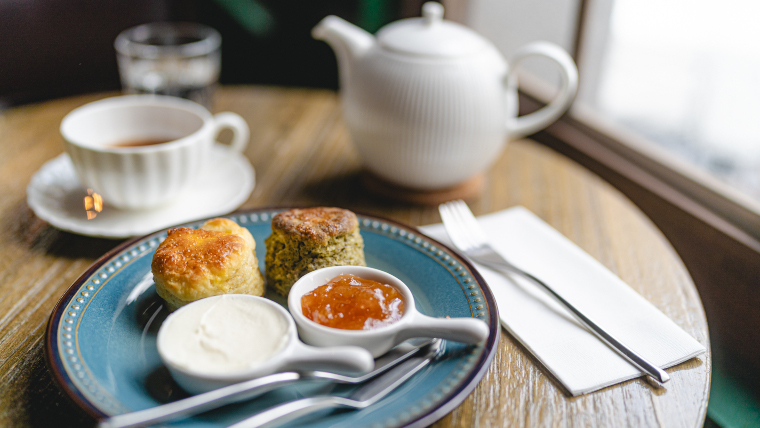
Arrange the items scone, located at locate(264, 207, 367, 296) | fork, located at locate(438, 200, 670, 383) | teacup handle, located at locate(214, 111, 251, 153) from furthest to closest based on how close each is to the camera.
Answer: teacup handle, located at locate(214, 111, 251, 153)
scone, located at locate(264, 207, 367, 296)
fork, located at locate(438, 200, 670, 383)

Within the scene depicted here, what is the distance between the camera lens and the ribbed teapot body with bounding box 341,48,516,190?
125 cm

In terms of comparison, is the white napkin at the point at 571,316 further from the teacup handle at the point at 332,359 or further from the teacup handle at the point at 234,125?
the teacup handle at the point at 234,125

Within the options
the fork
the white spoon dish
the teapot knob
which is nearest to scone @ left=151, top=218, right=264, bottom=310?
the white spoon dish

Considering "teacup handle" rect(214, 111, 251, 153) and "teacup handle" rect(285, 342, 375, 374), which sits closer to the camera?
"teacup handle" rect(285, 342, 375, 374)

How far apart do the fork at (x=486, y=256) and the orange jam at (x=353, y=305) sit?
30 centimetres

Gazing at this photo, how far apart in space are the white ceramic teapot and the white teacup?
361 millimetres

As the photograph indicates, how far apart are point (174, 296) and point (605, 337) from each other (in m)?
0.70

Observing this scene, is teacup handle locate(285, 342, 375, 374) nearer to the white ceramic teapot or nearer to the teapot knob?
the white ceramic teapot

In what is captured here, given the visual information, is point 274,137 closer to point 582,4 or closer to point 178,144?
point 178,144

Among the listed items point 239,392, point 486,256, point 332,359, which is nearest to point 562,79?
point 486,256

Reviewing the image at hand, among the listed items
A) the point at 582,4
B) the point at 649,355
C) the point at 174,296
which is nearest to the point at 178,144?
the point at 174,296

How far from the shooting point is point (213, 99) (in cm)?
196

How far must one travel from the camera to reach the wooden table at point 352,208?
2.49ft

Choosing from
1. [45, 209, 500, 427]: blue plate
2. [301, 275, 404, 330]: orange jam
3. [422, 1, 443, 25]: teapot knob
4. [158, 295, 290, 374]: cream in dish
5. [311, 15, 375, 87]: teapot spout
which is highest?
[422, 1, 443, 25]: teapot knob
